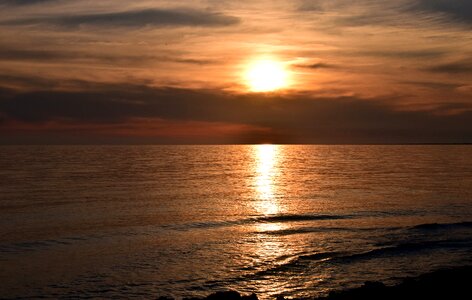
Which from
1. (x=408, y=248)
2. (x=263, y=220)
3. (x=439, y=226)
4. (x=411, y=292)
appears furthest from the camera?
(x=263, y=220)

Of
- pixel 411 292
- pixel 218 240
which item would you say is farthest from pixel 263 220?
pixel 411 292

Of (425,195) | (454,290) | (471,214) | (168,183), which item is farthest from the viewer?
(168,183)

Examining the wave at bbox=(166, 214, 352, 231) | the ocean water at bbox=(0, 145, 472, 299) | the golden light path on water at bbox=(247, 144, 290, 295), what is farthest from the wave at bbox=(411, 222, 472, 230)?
the golden light path on water at bbox=(247, 144, 290, 295)

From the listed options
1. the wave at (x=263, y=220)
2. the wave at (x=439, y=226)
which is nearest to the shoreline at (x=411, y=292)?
the wave at (x=439, y=226)

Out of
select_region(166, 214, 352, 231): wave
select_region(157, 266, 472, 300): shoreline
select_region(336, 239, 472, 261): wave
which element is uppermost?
select_region(157, 266, 472, 300): shoreline

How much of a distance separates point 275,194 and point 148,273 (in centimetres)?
3443

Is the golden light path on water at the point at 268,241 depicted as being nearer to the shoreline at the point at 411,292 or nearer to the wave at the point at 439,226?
the shoreline at the point at 411,292

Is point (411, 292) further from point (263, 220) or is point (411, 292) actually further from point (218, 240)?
point (263, 220)

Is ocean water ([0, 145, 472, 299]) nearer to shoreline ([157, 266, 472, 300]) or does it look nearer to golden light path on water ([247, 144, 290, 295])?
golden light path on water ([247, 144, 290, 295])

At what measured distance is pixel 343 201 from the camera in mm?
49781

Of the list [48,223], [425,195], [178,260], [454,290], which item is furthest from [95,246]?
[425,195]

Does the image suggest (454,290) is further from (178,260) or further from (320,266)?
(178,260)

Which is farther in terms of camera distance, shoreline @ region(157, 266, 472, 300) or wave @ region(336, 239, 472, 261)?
wave @ region(336, 239, 472, 261)

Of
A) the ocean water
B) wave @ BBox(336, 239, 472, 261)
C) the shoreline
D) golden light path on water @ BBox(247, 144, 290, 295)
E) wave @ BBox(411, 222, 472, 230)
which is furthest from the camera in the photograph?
wave @ BBox(411, 222, 472, 230)
